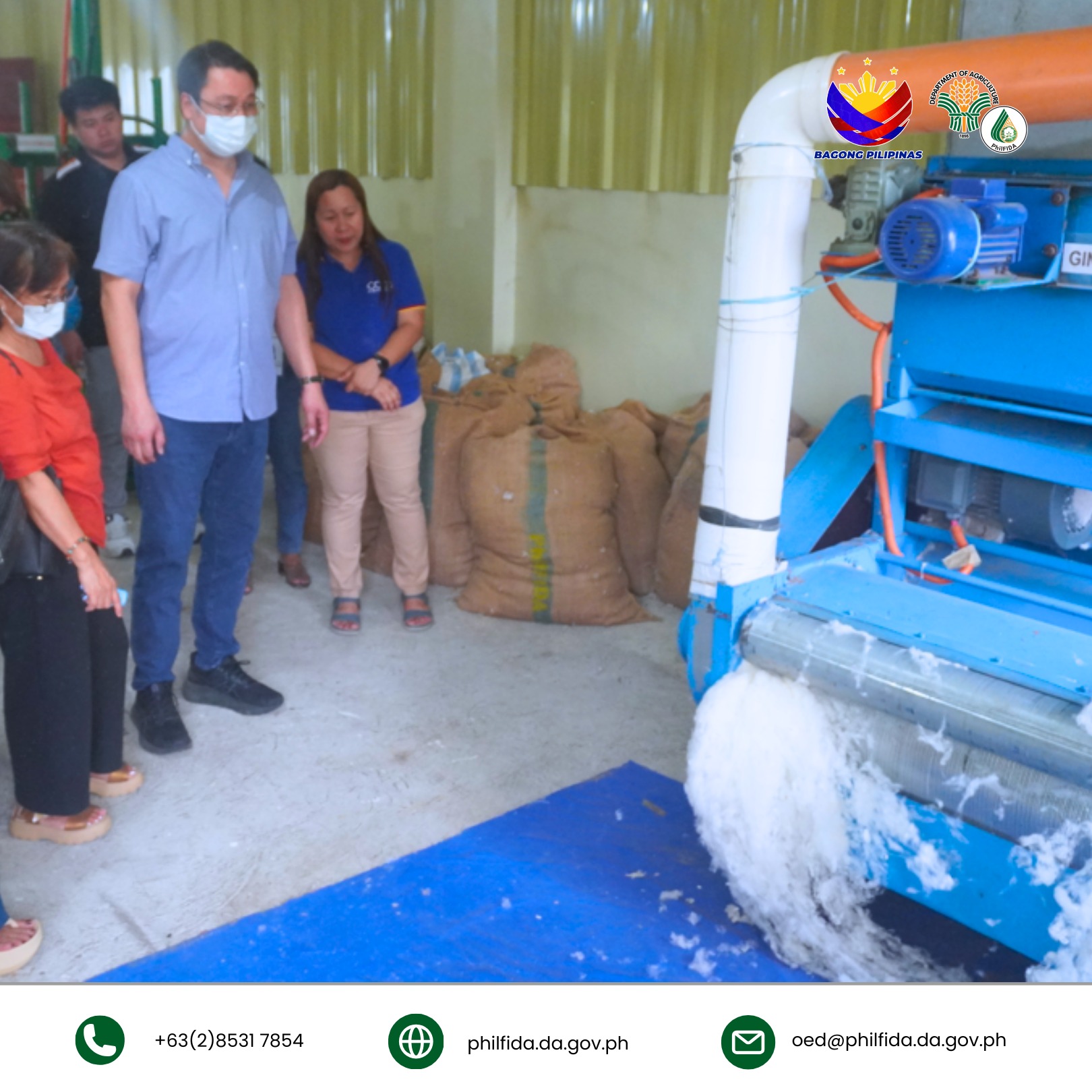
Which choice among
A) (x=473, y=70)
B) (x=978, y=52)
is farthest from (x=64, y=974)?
(x=473, y=70)

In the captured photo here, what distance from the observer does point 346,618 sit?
353cm

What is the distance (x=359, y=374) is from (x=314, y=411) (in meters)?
0.41

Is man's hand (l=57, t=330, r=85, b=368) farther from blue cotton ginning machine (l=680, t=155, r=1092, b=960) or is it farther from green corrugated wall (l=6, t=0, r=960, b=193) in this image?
blue cotton ginning machine (l=680, t=155, r=1092, b=960)

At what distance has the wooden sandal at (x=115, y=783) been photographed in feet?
8.38

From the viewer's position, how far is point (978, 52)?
1652mm

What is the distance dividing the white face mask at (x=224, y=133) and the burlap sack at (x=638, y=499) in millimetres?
1585

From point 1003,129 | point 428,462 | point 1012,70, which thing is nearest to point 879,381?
point 1003,129

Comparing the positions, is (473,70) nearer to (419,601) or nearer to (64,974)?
(419,601)

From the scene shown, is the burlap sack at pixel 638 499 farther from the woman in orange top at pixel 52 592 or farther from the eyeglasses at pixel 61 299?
the eyeglasses at pixel 61 299

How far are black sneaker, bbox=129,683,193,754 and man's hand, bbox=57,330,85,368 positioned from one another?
126 cm
